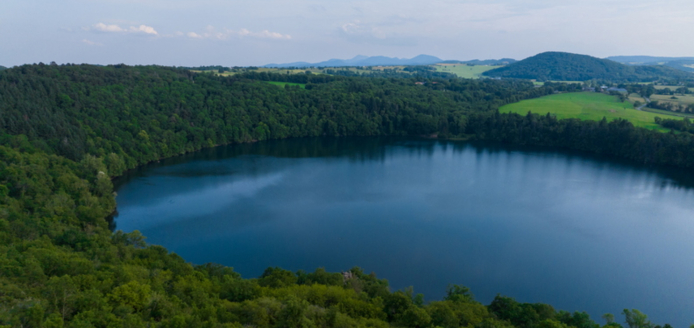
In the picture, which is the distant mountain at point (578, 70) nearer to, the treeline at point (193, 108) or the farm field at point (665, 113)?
the treeline at point (193, 108)

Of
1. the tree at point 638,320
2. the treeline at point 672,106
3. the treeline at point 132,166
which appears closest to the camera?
the treeline at point 132,166

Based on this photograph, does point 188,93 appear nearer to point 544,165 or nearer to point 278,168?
point 278,168

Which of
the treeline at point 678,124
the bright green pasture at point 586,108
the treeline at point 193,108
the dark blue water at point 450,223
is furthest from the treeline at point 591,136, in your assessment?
the treeline at point 193,108

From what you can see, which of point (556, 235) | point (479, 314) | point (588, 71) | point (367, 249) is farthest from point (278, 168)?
point (588, 71)

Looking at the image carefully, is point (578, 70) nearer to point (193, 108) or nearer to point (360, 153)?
point (360, 153)

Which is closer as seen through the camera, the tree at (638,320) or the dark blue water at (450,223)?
the tree at (638,320)

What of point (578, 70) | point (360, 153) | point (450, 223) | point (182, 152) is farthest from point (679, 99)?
point (182, 152)
